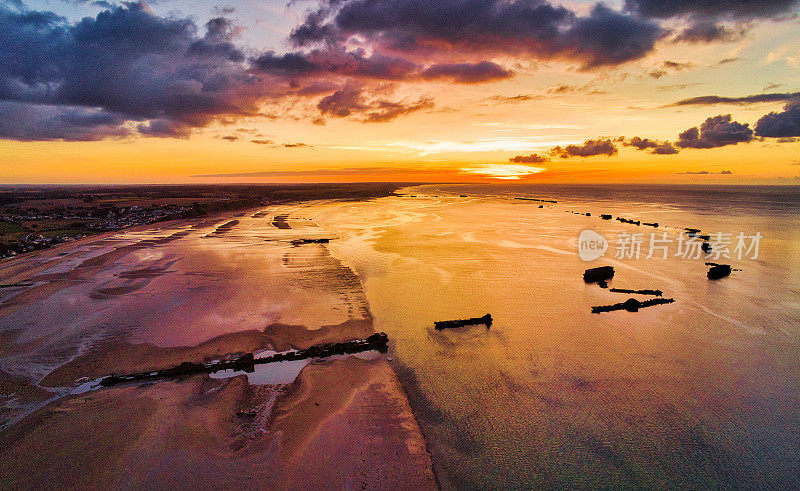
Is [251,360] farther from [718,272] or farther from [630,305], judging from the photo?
[718,272]

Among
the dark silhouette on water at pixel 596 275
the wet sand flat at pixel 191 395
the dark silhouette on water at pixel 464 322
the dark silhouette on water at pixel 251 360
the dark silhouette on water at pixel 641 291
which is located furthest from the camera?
the dark silhouette on water at pixel 596 275

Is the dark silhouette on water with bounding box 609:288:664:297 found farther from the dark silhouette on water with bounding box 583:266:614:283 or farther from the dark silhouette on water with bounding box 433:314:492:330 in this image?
the dark silhouette on water with bounding box 433:314:492:330

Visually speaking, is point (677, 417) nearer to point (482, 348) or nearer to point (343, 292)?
point (482, 348)

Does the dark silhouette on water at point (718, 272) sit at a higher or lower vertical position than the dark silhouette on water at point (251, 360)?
lower

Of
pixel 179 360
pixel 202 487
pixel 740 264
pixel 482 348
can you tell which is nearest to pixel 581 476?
pixel 482 348

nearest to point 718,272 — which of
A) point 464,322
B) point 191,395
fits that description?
point 464,322

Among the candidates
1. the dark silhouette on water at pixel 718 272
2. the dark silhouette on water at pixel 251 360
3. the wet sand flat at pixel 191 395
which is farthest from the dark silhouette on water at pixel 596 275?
the dark silhouette on water at pixel 251 360

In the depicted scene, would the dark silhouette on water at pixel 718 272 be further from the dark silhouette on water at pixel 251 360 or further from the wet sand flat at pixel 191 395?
the wet sand flat at pixel 191 395

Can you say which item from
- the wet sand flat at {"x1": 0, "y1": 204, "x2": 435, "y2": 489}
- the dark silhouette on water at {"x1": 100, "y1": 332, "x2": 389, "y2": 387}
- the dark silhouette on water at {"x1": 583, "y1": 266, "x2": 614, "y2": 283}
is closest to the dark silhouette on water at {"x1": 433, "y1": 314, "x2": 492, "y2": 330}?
the dark silhouette on water at {"x1": 100, "y1": 332, "x2": 389, "y2": 387}
